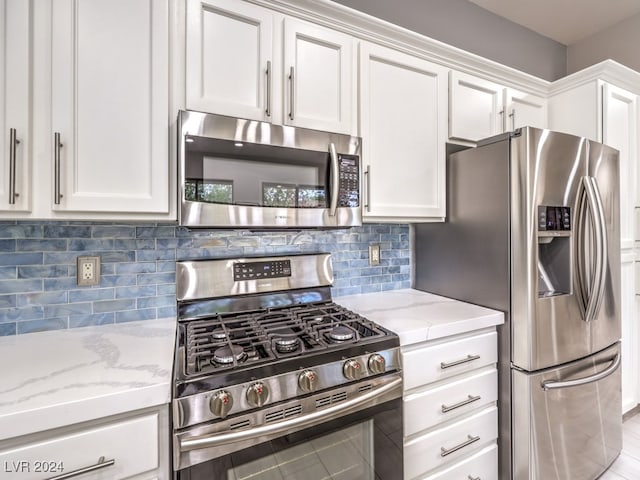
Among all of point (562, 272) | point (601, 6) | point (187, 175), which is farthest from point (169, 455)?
point (601, 6)

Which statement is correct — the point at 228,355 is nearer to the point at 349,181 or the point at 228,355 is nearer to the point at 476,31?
the point at 349,181

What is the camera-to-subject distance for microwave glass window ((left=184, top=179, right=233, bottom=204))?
1155 millimetres

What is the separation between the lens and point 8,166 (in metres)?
0.98

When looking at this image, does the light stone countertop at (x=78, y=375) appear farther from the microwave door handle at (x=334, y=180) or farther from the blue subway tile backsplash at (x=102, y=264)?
the microwave door handle at (x=334, y=180)

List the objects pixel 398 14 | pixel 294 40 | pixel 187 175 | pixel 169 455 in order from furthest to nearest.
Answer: pixel 398 14 < pixel 294 40 < pixel 187 175 < pixel 169 455

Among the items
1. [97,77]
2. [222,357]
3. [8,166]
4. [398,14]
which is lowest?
[222,357]

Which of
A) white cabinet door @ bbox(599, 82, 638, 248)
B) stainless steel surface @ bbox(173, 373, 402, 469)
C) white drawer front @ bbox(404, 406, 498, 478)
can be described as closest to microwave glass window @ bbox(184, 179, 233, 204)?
stainless steel surface @ bbox(173, 373, 402, 469)

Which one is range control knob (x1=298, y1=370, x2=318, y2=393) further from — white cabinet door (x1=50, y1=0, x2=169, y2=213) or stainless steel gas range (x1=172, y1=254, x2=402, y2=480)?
white cabinet door (x1=50, y1=0, x2=169, y2=213)

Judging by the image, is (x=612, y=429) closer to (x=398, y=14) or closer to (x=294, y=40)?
(x=294, y=40)

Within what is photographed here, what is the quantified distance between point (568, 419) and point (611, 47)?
2.79 m

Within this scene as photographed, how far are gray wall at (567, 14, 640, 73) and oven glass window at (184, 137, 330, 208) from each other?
272cm

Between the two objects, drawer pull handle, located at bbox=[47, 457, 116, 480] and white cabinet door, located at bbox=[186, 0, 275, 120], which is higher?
white cabinet door, located at bbox=[186, 0, 275, 120]

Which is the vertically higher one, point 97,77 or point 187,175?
point 97,77

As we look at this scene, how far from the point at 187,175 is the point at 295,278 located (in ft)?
2.48
